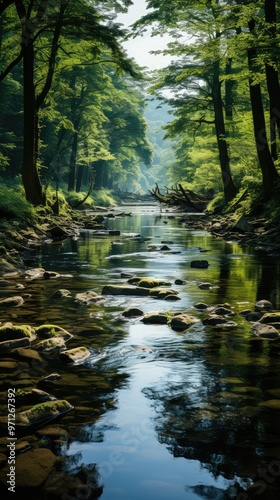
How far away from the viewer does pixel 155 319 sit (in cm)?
677

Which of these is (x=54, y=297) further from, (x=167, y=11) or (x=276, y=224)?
(x=167, y=11)

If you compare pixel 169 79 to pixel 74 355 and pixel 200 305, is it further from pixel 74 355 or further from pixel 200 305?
pixel 74 355

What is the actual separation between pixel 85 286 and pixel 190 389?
16.7ft

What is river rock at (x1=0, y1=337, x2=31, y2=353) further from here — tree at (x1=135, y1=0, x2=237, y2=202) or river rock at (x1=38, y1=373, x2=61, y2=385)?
tree at (x1=135, y1=0, x2=237, y2=202)

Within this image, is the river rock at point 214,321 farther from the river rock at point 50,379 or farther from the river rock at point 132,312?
the river rock at point 50,379

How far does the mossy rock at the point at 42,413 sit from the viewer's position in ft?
12.5

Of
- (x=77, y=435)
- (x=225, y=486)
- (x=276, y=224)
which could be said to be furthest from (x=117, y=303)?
(x=276, y=224)

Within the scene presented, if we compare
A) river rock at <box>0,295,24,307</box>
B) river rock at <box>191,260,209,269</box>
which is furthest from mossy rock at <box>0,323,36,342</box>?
river rock at <box>191,260,209,269</box>

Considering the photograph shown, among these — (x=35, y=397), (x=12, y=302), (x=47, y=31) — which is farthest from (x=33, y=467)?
(x=47, y=31)

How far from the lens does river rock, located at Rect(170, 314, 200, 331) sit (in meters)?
6.54

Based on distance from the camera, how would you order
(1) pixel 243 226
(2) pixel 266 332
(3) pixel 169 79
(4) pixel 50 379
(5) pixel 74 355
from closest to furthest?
(4) pixel 50 379 < (5) pixel 74 355 < (2) pixel 266 332 < (1) pixel 243 226 < (3) pixel 169 79

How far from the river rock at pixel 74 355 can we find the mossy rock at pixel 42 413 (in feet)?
3.57

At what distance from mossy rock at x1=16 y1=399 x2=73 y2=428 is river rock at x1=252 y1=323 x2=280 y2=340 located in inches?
108

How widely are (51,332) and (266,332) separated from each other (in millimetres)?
2357
